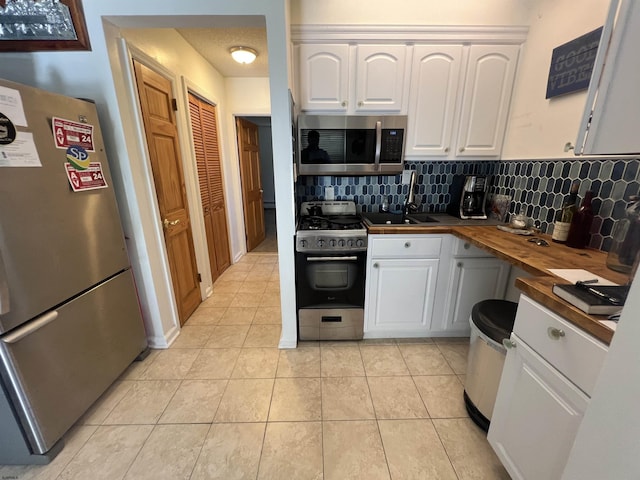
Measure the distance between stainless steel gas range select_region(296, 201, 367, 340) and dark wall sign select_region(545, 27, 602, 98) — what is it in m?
1.51

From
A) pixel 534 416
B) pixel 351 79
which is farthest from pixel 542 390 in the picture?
pixel 351 79

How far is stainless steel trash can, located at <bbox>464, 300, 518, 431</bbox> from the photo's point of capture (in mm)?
1248

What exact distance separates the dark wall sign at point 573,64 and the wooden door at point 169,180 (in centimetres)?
275

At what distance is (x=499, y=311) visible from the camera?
1352 mm

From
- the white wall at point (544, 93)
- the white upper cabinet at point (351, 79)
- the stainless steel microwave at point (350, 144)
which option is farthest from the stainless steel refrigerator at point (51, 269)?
the white wall at point (544, 93)

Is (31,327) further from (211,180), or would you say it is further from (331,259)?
(211,180)

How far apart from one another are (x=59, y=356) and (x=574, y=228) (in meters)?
2.78

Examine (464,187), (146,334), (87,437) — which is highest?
(464,187)

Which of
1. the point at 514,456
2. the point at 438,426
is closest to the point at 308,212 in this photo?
the point at 438,426

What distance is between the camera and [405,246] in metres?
1.85

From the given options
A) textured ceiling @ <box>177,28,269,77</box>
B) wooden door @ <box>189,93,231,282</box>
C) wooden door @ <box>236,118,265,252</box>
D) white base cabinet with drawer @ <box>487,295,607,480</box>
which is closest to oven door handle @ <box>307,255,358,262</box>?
white base cabinet with drawer @ <box>487,295,607,480</box>

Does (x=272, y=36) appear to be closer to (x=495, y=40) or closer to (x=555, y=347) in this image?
(x=495, y=40)

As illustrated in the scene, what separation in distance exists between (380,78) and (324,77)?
1.42 ft

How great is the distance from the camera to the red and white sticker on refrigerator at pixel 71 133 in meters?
1.23
